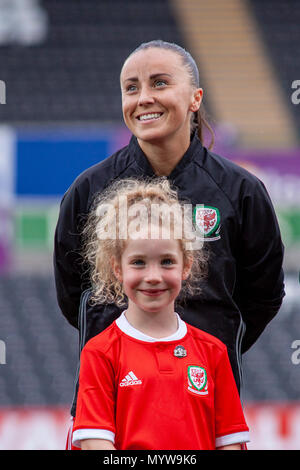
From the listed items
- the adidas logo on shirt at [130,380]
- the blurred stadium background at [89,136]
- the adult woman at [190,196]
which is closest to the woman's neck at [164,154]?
the adult woman at [190,196]

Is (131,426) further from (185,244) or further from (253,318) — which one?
(253,318)

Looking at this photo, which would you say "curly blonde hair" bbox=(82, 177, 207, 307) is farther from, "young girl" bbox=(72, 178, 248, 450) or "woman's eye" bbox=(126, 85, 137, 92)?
"woman's eye" bbox=(126, 85, 137, 92)

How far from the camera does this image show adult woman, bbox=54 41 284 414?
223 centimetres

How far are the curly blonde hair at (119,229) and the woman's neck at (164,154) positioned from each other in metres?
0.04

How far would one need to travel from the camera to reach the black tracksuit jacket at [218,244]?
224cm

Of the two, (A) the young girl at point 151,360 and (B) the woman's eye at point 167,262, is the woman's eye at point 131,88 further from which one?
(B) the woman's eye at point 167,262

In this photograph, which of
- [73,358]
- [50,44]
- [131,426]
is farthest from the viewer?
[50,44]

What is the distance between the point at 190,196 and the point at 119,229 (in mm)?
295

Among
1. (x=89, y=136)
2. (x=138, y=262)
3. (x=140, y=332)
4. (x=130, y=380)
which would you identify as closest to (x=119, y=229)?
(x=138, y=262)

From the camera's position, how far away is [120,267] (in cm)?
203

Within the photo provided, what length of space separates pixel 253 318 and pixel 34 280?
588 centimetres

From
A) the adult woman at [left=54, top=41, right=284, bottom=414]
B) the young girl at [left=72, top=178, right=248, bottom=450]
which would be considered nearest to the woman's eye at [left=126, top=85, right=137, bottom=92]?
the adult woman at [left=54, top=41, right=284, bottom=414]

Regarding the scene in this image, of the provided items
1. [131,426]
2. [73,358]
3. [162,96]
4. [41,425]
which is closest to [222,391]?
[131,426]

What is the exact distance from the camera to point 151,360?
1.93 meters
